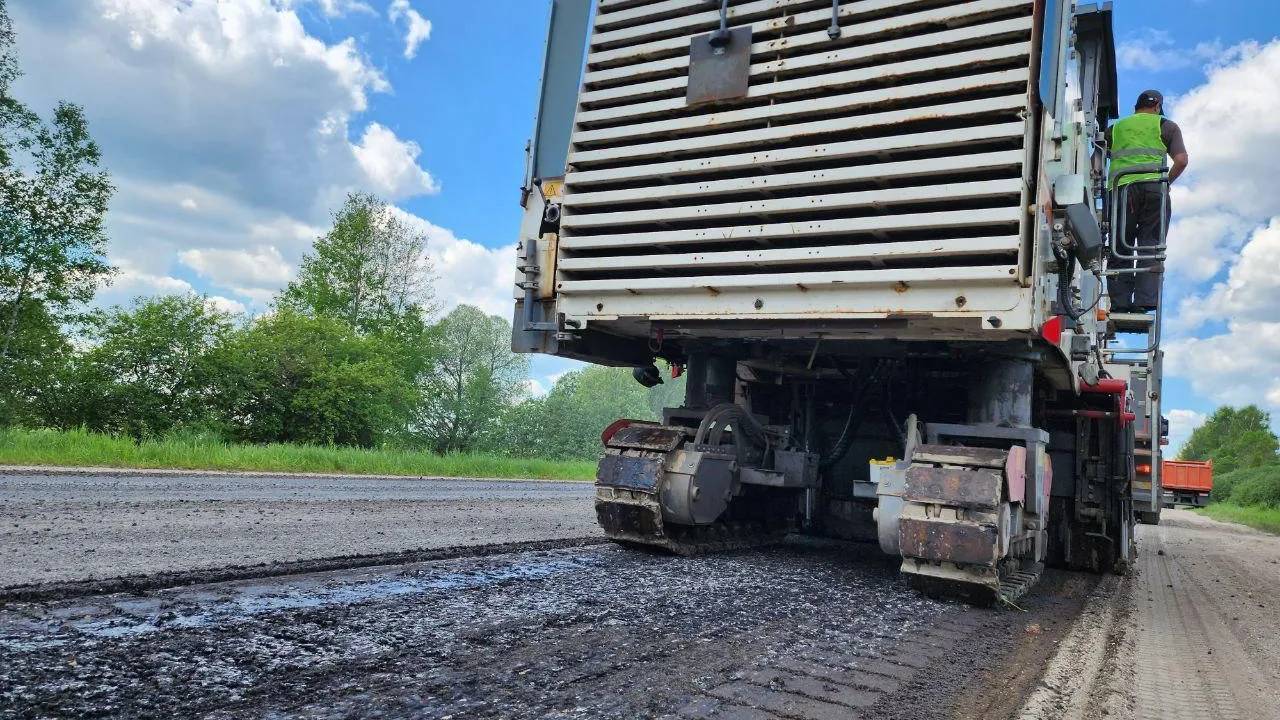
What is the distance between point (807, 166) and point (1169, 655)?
3138 millimetres

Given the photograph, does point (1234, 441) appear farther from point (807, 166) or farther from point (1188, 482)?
point (807, 166)

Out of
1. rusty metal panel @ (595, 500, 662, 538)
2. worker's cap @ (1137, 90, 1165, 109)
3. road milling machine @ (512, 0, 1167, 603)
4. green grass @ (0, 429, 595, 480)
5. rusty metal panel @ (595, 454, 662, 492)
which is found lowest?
green grass @ (0, 429, 595, 480)

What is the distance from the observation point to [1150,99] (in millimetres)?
6570

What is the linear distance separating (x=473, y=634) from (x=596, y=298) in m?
2.77

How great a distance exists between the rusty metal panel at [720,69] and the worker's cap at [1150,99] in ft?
12.5

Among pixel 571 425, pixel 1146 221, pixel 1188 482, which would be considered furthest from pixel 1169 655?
pixel 571 425

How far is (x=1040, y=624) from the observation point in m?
4.29

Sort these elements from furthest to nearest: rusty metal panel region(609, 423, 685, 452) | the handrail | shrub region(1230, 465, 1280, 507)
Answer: shrub region(1230, 465, 1280, 507) → rusty metal panel region(609, 423, 685, 452) → the handrail

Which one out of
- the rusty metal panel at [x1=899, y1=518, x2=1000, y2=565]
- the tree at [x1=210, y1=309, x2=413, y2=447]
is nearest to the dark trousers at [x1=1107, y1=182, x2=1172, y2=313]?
the rusty metal panel at [x1=899, y1=518, x2=1000, y2=565]

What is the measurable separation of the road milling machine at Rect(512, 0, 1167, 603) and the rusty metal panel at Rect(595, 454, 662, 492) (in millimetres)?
23

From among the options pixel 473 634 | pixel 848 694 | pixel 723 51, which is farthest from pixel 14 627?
pixel 723 51

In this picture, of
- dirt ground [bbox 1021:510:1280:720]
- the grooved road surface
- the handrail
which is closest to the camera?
the grooved road surface

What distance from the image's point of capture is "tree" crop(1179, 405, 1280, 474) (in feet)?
216

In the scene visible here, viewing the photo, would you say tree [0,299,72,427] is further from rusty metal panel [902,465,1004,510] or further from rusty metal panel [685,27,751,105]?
rusty metal panel [902,465,1004,510]
